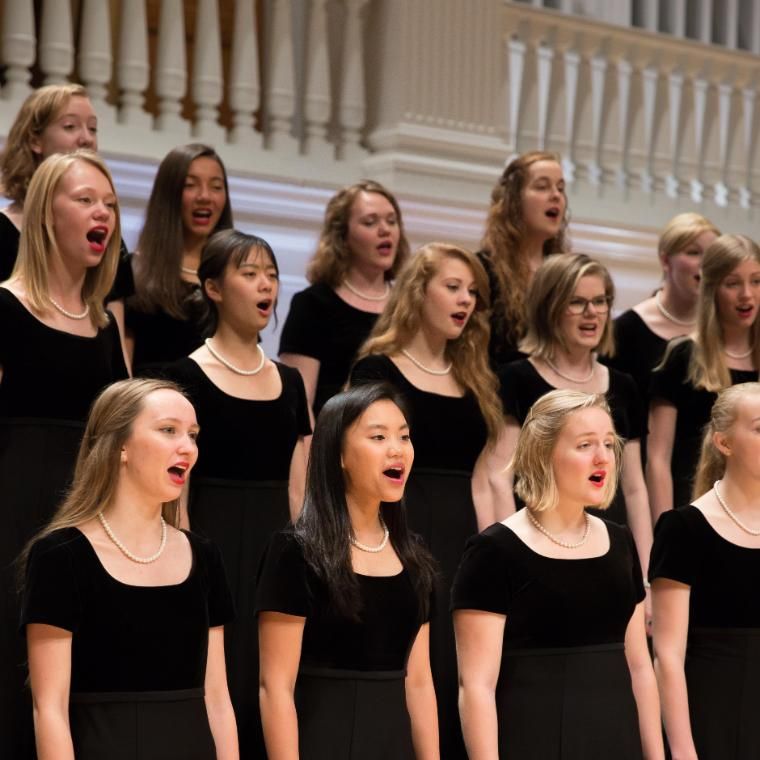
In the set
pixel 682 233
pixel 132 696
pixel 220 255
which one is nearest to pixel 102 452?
pixel 132 696

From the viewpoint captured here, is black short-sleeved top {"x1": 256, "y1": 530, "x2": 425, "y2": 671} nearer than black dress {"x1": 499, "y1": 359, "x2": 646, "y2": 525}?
Yes

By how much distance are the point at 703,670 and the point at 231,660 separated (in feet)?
3.47

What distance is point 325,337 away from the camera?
4.45m

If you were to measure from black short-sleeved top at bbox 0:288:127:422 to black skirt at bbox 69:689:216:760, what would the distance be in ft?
2.81

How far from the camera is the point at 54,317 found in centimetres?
359

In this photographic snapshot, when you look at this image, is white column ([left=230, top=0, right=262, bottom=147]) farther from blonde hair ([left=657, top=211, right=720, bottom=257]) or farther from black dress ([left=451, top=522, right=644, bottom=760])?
black dress ([left=451, top=522, right=644, bottom=760])

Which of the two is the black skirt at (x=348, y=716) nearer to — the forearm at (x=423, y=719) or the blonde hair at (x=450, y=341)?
the forearm at (x=423, y=719)

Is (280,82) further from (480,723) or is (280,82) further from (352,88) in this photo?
(480,723)

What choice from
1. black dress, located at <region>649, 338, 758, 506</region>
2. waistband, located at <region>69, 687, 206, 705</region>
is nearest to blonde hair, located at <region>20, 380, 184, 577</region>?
waistband, located at <region>69, 687, 206, 705</region>

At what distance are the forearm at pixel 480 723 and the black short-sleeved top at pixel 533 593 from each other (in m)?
0.15

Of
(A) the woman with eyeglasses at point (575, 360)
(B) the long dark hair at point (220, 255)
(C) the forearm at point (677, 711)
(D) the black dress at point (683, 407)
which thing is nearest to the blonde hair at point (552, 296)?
(A) the woman with eyeglasses at point (575, 360)

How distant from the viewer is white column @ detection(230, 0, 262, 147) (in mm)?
5461

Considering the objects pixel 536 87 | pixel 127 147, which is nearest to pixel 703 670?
pixel 127 147

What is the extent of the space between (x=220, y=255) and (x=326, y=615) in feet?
3.80
